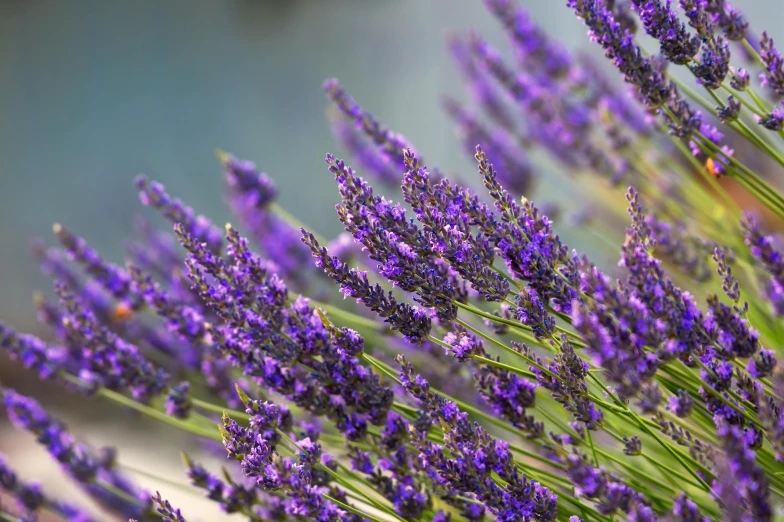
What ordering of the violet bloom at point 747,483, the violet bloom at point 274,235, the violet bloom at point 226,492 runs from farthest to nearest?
the violet bloom at point 274,235
the violet bloom at point 226,492
the violet bloom at point 747,483

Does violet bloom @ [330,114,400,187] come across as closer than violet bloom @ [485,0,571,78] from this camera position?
No

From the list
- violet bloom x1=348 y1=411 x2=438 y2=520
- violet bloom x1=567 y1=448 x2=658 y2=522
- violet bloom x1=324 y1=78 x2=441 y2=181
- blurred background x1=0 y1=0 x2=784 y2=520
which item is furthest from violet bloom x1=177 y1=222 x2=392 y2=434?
blurred background x1=0 y1=0 x2=784 y2=520

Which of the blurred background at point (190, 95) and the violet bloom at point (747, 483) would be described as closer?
the violet bloom at point (747, 483)

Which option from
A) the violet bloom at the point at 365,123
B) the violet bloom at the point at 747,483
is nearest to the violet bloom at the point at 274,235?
the violet bloom at the point at 365,123

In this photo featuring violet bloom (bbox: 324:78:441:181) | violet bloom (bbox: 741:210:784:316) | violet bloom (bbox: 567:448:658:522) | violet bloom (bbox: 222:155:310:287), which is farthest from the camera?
violet bloom (bbox: 222:155:310:287)

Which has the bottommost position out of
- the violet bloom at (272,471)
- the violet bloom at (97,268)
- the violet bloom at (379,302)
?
the violet bloom at (272,471)

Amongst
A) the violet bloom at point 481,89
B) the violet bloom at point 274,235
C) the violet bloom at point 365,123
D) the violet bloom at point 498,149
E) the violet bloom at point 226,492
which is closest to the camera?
the violet bloom at point 226,492

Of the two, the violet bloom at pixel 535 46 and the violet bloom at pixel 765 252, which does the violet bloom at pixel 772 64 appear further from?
the violet bloom at pixel 535 46

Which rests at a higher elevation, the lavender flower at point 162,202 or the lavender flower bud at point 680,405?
the lavender flower at point 162,202

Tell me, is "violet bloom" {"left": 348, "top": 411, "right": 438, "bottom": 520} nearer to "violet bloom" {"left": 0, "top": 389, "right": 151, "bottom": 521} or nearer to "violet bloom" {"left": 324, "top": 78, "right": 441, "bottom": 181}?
"violet bloom" {"left": 324, "top": 78, "right": 441, "bottom": 181}

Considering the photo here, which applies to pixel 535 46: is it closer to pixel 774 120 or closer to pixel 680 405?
pixel 774 120
